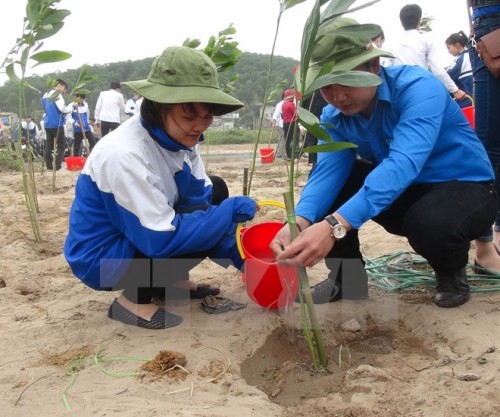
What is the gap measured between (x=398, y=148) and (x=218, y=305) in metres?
0.94

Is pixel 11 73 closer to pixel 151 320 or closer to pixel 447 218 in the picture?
pixel 151 320

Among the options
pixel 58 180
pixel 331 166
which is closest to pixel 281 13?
pixel 331 166

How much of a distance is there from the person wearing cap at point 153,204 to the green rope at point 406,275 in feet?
2.25

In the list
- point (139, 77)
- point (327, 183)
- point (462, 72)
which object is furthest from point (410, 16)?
point (139, 77)

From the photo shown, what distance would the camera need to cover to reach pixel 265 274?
1.85 m

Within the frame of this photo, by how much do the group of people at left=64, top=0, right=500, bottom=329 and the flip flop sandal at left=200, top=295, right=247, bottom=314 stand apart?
0.54ft

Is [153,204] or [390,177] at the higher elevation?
[390,177]

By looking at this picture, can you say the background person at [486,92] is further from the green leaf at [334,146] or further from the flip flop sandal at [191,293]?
the flip flop sandal at [191,293]

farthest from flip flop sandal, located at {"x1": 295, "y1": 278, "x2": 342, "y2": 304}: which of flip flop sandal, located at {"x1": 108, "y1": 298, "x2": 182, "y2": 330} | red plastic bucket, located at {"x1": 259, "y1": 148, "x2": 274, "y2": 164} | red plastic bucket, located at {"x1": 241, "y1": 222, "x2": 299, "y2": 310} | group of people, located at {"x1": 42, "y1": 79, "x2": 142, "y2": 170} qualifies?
red plastic bucket, located at {"x1": 259, "y1": 148, "x2": 274, "y2": 164}

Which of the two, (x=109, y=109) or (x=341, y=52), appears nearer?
(x=341, y=52)

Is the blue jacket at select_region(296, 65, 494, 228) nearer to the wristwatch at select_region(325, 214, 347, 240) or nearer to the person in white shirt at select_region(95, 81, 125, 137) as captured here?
the wristwatch at select_region(325, 214, 347, 240)

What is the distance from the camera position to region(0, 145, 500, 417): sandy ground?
4.63 ft

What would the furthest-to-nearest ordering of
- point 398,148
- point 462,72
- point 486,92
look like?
point 462,72 < point 486,92 < point 398,148

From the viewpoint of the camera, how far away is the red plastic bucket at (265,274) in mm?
1812
